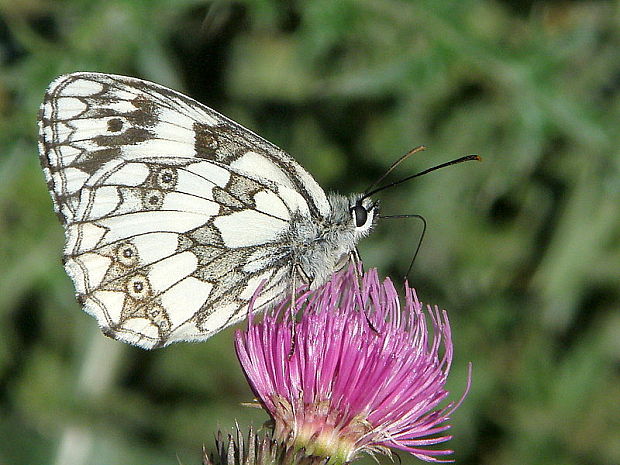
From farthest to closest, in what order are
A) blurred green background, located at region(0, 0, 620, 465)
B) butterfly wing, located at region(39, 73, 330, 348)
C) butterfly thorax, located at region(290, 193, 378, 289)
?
blurred green background, located at region(0, 0, 620, 465) → butterfly thorax, located at region(290, 193, 378, 289) → butterfly wing, located at region(39, 73, 330, 348)

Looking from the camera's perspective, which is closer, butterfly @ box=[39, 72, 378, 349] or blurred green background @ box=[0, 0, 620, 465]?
butterfly @ box=[39, 72, 378, 349]

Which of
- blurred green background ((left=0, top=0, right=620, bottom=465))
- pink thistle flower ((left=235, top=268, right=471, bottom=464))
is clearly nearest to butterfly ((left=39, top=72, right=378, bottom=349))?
pink thistle flower ((left=235, top=268, right=471, bottom=464))

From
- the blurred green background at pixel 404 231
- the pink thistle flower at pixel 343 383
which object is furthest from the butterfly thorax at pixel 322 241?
the blurred green background at pixel 404 231

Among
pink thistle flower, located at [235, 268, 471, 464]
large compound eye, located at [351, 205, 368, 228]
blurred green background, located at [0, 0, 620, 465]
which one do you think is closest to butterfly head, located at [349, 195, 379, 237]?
large compound eye, located at [351, 205, 368, 228]

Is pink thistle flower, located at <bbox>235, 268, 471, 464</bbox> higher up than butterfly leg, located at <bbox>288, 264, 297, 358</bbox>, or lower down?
lower down

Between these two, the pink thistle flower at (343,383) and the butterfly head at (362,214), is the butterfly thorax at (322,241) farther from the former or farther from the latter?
the pink thistle flower at (343,383)

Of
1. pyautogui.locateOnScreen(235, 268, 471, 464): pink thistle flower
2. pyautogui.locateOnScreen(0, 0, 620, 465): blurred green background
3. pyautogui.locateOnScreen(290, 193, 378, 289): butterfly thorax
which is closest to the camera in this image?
pyautogui.locateOnScreen(235, 268, 471, 464): pink thistle flower

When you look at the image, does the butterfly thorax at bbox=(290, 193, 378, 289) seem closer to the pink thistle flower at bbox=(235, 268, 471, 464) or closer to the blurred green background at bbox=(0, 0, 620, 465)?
the pink thistle flower at bbox=(235, 268, 471, 464)

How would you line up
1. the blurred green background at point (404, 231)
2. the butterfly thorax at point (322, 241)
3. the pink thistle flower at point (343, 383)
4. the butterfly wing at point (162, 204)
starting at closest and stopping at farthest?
the pink thistle flower at point (343, 383), the butterfly wing at point (162, 204), the butterfly thorax at point (322, 241), the blurred green background at point (404, 231)

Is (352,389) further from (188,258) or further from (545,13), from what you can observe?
(545,13)
